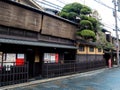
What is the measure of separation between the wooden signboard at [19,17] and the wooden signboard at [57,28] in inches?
41.2

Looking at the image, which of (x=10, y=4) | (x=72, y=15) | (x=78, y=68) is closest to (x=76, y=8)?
(x=72, y=15)

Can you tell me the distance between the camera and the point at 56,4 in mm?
27172

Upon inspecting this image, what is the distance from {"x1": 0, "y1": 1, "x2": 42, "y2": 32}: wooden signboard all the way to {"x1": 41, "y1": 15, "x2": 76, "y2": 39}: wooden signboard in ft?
3.44

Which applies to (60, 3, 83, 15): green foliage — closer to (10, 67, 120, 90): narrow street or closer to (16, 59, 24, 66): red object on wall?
(10, 67, 120, 90): narrow street

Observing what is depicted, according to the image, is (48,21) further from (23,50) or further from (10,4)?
(10,4)

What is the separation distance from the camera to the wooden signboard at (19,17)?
1497cm

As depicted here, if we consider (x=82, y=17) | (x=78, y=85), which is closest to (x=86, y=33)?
(x=82, y=17)

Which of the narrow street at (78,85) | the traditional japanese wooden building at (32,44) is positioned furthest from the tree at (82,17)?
the narrow street at (78,85)

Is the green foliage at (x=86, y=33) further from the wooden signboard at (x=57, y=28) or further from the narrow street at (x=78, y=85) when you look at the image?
the narrow street at (x=78, y=85)

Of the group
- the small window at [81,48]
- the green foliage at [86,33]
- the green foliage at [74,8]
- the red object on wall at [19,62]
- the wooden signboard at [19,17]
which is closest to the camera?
the wooden signboard at [19,17]

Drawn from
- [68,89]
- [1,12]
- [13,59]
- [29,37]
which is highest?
[1,12]

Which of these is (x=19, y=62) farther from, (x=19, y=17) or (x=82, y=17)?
(x=82, y=17)

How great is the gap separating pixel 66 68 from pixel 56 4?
889cm

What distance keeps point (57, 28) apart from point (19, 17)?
18.9 feet
